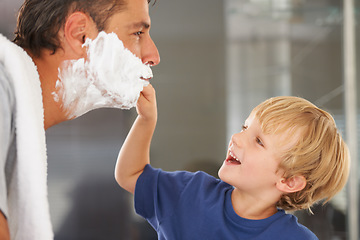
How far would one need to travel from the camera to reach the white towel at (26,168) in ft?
1.89

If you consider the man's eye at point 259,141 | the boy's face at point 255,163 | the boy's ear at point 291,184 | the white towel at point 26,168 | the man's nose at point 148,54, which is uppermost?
the man's nose at point 148,54

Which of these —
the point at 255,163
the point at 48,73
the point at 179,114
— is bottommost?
the point at 179,114

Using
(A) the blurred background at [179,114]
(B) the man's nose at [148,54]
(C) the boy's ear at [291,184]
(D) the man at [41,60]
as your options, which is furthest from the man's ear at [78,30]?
(A) the blurred background at [179,114]

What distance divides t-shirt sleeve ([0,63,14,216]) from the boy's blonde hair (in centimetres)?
49

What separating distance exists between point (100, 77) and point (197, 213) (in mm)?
337

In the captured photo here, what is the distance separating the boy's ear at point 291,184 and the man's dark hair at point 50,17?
0.47 metres

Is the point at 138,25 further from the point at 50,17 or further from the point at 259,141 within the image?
the point at 259,141

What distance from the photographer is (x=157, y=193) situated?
0.89 meters

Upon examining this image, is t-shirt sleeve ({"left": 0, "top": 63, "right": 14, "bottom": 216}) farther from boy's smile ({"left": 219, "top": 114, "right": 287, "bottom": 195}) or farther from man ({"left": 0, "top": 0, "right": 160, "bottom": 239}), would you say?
boy's smile ({"left": 219, "top": 114, "right": 287, "bottom": 195})

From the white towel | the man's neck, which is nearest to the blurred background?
the man's neck

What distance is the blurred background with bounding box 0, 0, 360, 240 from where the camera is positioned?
5.59ft

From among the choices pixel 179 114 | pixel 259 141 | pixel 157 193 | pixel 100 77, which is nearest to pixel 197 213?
pixel 157 193

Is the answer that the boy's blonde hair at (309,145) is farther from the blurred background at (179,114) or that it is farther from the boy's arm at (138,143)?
the blurred background at (179,114)

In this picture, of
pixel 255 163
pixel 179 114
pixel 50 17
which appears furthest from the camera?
pixel 179 114
